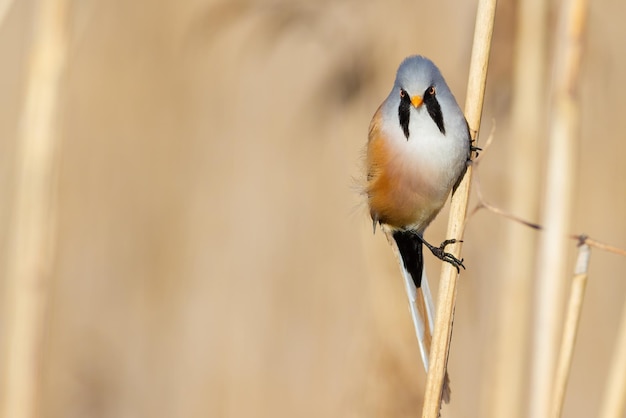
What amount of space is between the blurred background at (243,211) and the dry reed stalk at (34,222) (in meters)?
0.83

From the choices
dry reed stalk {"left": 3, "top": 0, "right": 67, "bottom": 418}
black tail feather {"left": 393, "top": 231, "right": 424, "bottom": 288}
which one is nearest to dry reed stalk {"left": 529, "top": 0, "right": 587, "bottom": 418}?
black tail feather {"left": 393, "top": 231, "right": 424, "bottom": 288}

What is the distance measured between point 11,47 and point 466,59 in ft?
6.59

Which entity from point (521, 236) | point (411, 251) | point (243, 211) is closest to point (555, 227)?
point (521, 236)

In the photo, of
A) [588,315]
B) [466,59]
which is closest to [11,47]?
[466,59]

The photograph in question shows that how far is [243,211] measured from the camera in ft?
10.3

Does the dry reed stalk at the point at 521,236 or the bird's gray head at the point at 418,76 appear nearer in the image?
the bird's gray head at the point at 418,76

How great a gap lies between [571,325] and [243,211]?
194 cm

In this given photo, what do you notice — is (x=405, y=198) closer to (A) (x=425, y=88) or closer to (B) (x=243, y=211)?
(A) (x=425, y=88)

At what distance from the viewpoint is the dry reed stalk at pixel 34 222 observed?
57.7 inches

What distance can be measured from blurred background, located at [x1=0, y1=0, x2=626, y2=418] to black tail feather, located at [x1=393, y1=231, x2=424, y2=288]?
19cm

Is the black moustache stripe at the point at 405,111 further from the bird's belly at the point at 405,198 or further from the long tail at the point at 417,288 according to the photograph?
the long tail at the point at 417,288

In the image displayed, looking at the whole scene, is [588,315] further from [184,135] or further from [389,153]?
[184,135]

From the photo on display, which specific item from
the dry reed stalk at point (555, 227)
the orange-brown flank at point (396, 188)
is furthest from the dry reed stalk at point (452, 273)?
the orange-brown flank at point (396, 188)

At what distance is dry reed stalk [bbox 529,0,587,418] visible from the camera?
1.29m
